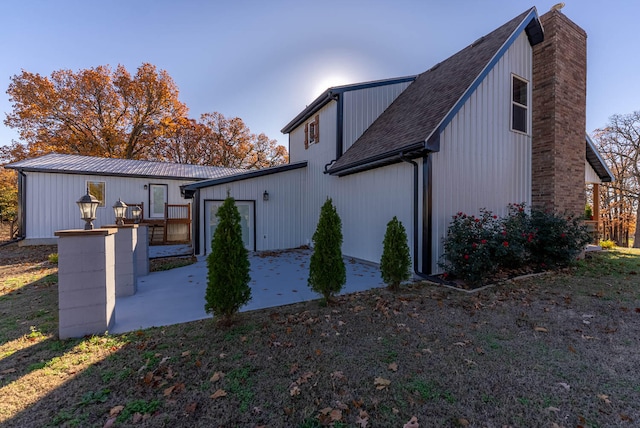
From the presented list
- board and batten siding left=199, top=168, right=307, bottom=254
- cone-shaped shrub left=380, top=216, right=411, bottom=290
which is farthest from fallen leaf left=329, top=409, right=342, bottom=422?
board and batten siding left=199, top=168, right=307, bottom=254

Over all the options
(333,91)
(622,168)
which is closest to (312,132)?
(333,91)

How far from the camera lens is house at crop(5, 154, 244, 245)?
11.4 meters

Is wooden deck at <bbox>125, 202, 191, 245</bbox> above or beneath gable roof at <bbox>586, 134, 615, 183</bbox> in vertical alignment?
beneath

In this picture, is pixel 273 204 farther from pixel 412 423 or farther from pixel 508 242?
pixel 412 423

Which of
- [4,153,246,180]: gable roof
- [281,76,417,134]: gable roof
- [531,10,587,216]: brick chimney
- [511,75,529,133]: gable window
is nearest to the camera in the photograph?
[531,10,587,216]: brick chimney

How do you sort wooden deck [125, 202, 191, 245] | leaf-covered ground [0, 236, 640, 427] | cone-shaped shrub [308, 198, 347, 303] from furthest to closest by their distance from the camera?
1. wooden deck [125, 202, 191, 245]
2. cone-shaped shrub [308, 198, 347, 303]
3. leaf-covered ground [0, 236, 640, 427]

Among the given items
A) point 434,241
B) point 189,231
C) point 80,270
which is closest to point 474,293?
point 434,241

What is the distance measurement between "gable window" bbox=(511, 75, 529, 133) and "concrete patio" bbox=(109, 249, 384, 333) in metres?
5.85

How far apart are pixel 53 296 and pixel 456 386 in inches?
265

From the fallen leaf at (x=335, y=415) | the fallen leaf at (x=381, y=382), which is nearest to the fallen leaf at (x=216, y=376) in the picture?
the fallen leaf at (x=335, y=415)

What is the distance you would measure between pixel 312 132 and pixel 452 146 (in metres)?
6.44

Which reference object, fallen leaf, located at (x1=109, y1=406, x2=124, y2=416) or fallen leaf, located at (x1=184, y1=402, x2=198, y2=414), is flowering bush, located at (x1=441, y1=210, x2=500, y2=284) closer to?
fallen leaf, located at (x1=184, y1=402, x2=198, y2=414)

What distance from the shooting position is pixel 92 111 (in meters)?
19.8

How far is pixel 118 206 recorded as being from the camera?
6172 mm
